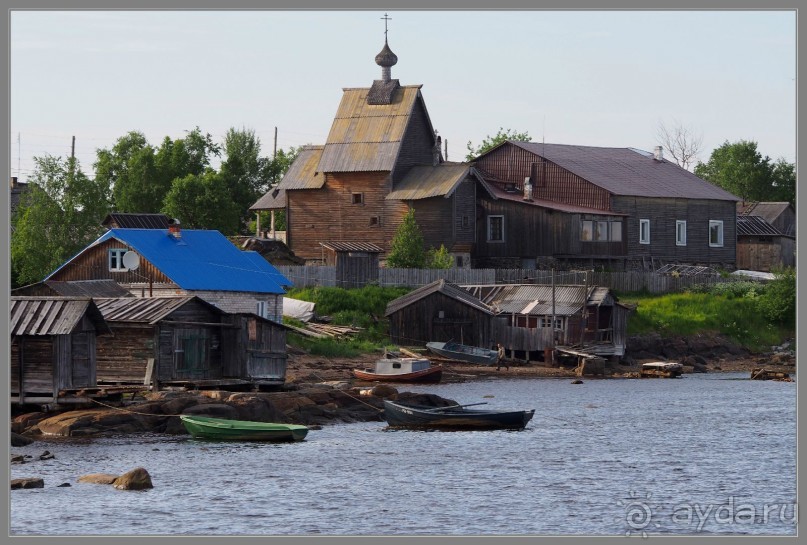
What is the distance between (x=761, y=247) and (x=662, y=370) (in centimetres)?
3118

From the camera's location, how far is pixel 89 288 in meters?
57.8

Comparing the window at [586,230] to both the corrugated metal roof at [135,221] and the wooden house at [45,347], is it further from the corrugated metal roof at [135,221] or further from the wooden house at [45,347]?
the wooden house at [45,347]

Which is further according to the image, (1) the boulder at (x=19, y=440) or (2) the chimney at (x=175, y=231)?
(2) the chimney at (x=175, y=231)

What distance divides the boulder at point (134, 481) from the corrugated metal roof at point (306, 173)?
5362 cm

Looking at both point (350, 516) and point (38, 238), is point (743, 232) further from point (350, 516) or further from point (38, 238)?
point (350, 516)

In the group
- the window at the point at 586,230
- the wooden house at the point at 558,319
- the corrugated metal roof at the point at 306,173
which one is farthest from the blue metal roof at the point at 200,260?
the window at the point at 586,230

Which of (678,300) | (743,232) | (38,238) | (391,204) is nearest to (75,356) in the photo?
(38,238)

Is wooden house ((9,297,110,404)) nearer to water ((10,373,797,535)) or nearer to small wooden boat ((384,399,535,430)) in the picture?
water ((10,373,797,535))

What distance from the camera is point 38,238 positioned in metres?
77.1

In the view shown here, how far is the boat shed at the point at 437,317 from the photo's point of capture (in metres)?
75.9

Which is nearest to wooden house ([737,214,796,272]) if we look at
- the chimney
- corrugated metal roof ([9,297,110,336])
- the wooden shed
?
the wooden shed

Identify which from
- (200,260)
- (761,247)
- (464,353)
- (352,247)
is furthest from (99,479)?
(761,247)

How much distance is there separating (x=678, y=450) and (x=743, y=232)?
59149mm

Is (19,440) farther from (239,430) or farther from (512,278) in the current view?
(512,278)
